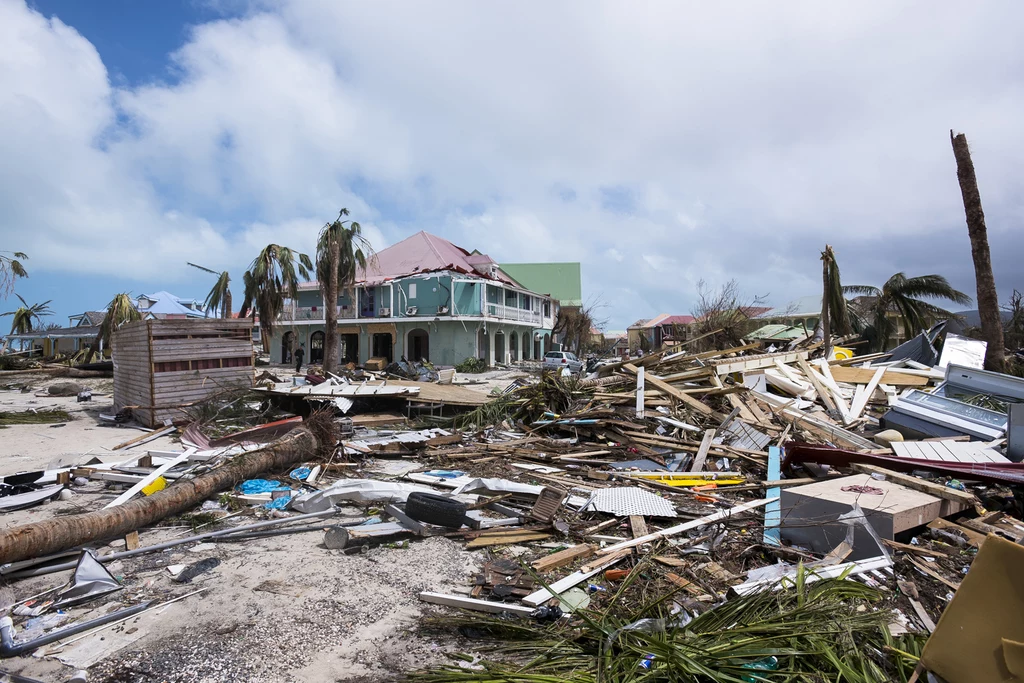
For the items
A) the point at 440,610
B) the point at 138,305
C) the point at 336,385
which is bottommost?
the point at 440,610

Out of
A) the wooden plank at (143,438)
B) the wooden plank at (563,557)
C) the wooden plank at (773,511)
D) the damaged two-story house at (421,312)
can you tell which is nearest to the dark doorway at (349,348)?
the damaged two-story house at (421,312)

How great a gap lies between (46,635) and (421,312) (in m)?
31.2

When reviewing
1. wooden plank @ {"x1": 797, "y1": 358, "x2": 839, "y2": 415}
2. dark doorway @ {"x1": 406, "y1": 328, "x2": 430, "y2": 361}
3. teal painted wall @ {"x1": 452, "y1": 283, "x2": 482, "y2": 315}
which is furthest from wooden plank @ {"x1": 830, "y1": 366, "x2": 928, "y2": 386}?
dark doorway @ {"x1": 406, "y1": 328, "x2": 430, "y2": 361}

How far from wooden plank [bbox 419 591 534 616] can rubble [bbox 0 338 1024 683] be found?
15 millimetres

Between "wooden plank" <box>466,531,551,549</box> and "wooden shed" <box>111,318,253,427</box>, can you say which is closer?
"wooden plank" <box>466,531,551,549</box>

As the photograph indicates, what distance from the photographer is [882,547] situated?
437 cm

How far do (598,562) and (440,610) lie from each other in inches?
53.1

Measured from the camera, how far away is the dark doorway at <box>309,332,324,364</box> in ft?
123

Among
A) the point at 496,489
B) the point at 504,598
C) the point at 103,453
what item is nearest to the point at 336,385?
the point at 103,453

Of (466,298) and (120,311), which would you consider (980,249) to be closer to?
(466,298)

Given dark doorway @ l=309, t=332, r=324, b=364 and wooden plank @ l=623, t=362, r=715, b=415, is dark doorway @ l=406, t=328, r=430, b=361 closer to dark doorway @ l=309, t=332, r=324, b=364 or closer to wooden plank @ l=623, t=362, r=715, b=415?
dark doorway @ l=309, t=332, r=324, b=364

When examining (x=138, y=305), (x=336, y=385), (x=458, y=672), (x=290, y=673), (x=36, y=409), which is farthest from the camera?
(x=138, y=305)

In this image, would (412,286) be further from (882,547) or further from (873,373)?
(882,547)

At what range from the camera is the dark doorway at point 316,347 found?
1480 inches
